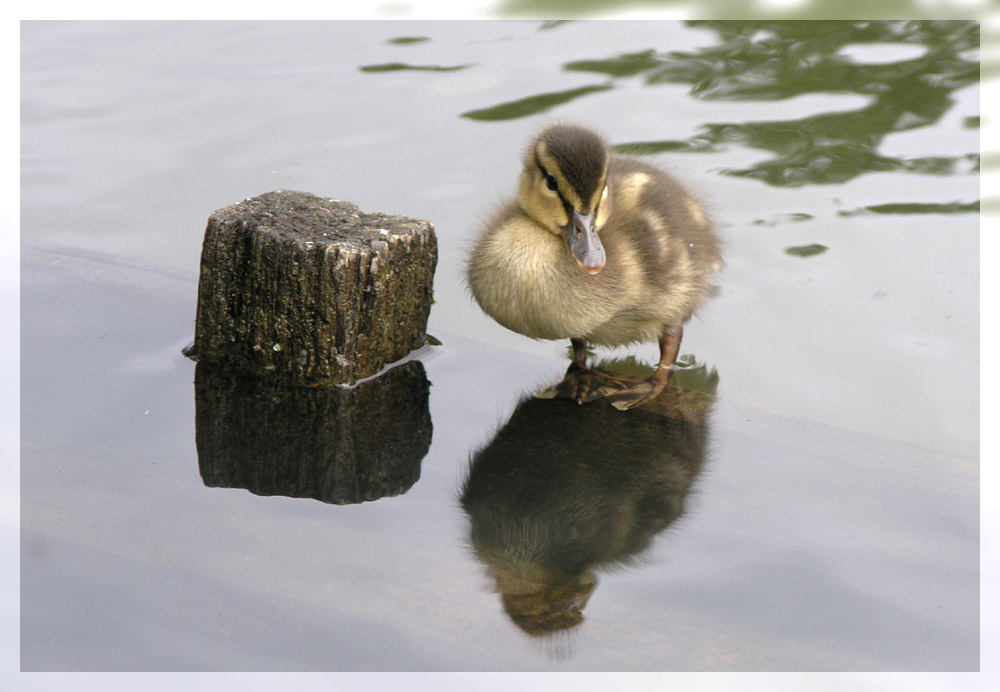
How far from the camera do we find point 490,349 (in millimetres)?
3449

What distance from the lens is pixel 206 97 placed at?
5477mm

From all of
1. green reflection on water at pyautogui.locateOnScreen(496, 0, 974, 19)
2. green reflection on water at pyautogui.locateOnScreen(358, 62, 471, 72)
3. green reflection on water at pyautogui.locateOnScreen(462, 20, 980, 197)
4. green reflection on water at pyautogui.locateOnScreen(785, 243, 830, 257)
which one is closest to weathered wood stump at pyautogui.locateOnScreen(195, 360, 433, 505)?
green reflection on water at pyautogui.locateOnScreen(785, 243, 830, 257)

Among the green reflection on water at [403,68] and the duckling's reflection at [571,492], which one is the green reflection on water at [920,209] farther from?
the green reflection on water at [403,68]

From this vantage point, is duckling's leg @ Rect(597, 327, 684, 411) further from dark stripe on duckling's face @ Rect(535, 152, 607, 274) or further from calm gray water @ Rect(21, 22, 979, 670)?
dark stripe on duckling's face @ Rect(535, 152, 607, 274)

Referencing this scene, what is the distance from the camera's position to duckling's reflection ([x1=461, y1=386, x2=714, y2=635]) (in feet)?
8.05

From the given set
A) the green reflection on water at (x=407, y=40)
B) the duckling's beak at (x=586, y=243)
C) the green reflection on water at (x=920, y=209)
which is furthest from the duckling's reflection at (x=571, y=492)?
the green reflection on water at (x=407, y=40)

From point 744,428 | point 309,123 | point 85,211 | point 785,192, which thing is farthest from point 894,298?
point 85,211

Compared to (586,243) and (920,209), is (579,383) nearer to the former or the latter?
(586,243)

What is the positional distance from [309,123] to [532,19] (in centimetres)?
157

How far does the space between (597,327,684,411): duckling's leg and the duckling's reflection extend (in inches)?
1.0

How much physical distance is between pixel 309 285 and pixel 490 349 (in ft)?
2.17

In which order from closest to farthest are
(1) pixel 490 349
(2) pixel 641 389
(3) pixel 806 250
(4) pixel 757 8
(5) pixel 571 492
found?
(5) pixel 571 492 < (2) pixel 641 389 < (1) pixel 490 349 < (3) pixel 806 250 < (4) pixel 757 8

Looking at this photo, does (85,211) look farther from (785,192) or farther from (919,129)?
(919,129)

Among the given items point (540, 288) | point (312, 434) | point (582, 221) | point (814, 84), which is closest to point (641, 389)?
point (540, 288)
